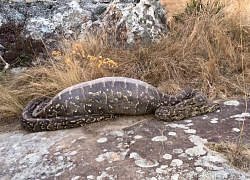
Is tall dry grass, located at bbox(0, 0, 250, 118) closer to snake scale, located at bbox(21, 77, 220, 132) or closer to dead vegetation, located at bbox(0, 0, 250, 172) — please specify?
dead vegetation, located at bbox(0, 0, 250, 172)

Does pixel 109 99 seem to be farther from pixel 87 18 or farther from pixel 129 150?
pixel 87 18

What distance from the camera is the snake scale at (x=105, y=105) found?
4.92 metres

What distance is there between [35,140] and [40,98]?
1.51 meters

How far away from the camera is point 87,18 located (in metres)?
7.57

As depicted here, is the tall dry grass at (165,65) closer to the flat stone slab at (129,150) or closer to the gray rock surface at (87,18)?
the gray rock surface at (87,18)

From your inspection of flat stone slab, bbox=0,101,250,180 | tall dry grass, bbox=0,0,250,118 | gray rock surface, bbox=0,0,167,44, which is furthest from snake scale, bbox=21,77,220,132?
gray rock surface, bbox=0,0,167,44

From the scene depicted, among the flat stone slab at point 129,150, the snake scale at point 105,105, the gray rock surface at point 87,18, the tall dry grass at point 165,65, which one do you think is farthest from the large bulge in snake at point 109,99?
the gray rock surface at point 87,18

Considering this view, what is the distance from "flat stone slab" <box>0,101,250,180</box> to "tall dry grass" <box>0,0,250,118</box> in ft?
3.26

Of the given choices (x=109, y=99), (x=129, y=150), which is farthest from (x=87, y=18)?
(x=129, y=150)

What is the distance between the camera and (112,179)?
336cm

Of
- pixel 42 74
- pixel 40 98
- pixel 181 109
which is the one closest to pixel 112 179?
pixel 181 109

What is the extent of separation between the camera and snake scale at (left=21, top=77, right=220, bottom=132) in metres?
4.92

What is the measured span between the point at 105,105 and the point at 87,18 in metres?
3.39

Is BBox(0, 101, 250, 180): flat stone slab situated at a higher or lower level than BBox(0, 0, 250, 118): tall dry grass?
lower
